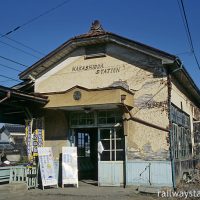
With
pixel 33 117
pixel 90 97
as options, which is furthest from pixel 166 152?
pixel 33 117

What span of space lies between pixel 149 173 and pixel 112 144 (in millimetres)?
1936

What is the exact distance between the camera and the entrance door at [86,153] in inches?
621

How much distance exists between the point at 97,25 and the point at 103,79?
106 inches

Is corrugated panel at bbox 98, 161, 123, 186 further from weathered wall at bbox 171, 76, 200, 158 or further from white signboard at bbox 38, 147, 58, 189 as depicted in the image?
weathered wall at bbox 171, 76, 200, 158

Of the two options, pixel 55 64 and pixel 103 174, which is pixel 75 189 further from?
pixel 55 64

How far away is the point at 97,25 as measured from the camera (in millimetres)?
14797

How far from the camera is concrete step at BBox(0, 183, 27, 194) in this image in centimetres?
1148

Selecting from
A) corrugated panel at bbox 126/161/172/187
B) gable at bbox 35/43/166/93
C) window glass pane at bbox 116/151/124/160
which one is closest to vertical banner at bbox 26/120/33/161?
gable at bbox 35/43/166/93

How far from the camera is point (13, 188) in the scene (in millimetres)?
11625

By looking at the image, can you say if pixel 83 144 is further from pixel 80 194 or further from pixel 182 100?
pixel 182 100

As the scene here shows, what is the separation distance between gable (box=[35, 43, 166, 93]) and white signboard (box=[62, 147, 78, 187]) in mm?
2868

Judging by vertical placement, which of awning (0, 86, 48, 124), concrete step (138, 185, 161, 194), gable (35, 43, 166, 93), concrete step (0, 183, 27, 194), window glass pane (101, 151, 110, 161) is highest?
gable (35, 43, 166, 93)

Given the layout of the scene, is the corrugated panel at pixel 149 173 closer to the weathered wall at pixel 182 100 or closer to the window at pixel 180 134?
→ the window at pixel 180 134

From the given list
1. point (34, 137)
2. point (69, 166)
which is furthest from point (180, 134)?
point (34, 137)
